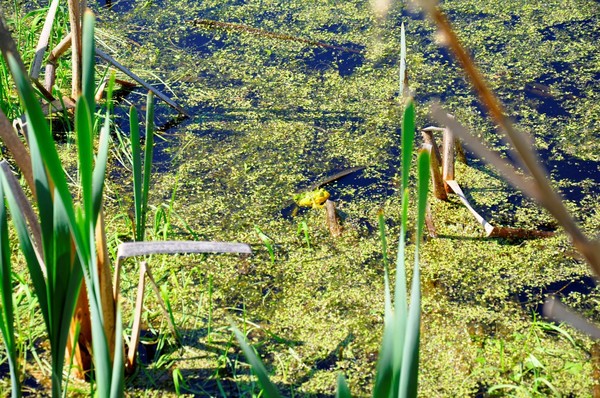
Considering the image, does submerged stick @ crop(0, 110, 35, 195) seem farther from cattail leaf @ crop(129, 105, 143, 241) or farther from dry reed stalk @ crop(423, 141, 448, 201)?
dry reed stalk @ crop(423, 141, 448, 201)

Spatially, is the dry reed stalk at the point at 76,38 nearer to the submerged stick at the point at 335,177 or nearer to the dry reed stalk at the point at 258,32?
the submerged stick at the point at 335,177

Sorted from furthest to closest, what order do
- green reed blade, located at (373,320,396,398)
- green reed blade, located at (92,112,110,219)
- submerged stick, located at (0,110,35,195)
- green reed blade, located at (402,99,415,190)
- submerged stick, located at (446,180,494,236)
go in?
submerged stick, located at (446,180,494,236) < submerged stick, located at (0,110,35,195) < green reed blade, located at (92,112,110,219) < green reed blade, located at (373,320,396,398) < green reed blade, located at (402,99,415,190)

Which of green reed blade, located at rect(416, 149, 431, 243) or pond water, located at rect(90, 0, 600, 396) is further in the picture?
pond water, located at rect(90, 0, 600, 396)

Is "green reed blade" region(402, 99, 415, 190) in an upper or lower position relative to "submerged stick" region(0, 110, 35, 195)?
upper

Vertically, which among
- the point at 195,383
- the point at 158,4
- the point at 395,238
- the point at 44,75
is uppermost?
the point at 158,4

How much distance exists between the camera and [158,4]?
285 centimetres

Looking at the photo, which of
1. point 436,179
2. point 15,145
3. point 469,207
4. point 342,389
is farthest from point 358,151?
A: point 342,389

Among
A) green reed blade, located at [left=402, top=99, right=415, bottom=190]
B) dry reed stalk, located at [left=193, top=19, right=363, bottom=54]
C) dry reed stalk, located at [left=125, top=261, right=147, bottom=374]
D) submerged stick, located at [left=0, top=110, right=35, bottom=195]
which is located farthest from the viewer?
dry reed stalk, located at [left=193, top=19, right=363, bottom=54]

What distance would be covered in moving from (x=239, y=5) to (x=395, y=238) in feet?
4.53

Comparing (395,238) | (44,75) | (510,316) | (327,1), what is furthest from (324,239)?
(327,1)

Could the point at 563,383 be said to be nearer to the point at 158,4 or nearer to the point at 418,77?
the point at 418,77

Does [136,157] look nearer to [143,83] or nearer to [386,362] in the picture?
[386,362]

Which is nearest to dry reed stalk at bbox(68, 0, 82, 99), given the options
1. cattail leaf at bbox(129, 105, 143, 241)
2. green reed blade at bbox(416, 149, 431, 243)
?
cattail leaf at bbox(129, 105, 143, 241)

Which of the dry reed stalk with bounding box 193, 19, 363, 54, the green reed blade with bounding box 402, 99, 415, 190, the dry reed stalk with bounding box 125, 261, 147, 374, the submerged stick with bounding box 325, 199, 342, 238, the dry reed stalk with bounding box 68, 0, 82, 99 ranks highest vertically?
the dry reed stalk with bounding box 193, 19, 363, 54
